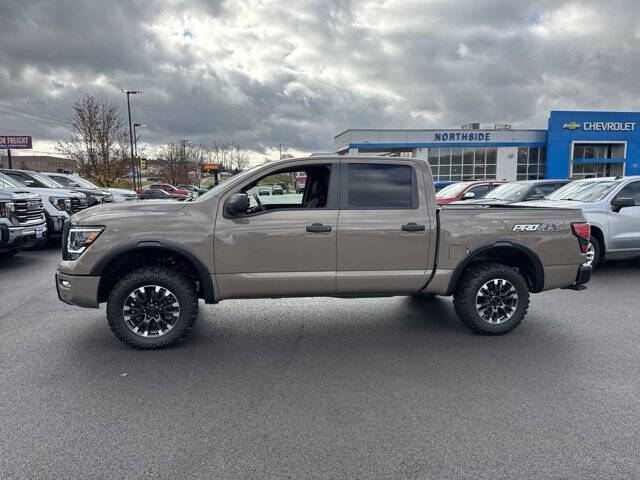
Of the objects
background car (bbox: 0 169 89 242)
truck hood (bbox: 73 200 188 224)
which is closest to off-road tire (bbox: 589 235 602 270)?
truck hood (bbox: 73 200 188 224)

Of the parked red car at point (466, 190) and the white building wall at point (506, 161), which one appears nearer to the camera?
the parked red car at point (466, 190)

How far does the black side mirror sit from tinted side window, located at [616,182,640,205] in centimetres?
20

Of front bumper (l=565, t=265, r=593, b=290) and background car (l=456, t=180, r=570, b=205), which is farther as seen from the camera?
background car (l=456, t=180, r=570, b=205)

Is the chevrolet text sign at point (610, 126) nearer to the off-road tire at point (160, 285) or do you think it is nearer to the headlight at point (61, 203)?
the headlight at point (61, 203)

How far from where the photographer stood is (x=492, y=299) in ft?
15.4

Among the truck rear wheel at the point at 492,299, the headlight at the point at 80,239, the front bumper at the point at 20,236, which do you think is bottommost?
the truck rear wheel at the point at 492,299

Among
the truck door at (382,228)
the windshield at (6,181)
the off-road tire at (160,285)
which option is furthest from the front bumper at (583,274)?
the windshield at (6,181)

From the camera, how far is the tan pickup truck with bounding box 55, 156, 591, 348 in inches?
165

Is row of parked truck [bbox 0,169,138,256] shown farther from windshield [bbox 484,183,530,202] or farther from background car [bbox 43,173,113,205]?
windshield [bbox 484,183,530,202]

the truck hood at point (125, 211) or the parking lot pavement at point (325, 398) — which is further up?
the truck hood at point (125, 211)

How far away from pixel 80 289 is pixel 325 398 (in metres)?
2.57

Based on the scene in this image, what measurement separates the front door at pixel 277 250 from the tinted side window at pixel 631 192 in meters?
6.12

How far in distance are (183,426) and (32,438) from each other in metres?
0.94

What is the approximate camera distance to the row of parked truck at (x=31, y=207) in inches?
320
